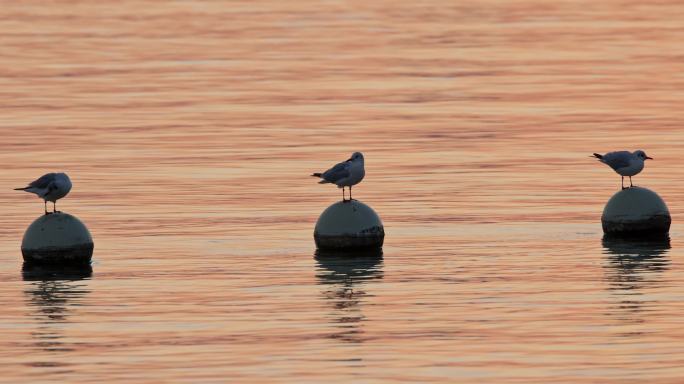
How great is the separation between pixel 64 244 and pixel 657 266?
13099 mm

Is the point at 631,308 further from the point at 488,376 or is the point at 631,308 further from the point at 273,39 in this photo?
the point at 273,39

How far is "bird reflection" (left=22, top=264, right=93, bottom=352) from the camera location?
36531 mm

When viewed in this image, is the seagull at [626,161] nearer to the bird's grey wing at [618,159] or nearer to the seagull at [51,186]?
the bird's grey wing at [618,159]

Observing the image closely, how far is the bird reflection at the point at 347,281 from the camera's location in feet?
121

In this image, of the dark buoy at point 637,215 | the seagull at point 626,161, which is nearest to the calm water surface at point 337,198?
the dark buoy at point 637,215

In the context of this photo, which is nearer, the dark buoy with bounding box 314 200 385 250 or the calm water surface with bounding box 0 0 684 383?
the calm water surface with bounding box 0 0 684 383

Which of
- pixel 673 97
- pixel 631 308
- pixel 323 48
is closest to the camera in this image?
pixel 631 308

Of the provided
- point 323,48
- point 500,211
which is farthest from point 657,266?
point 323,48

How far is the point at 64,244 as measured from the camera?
44.4 m

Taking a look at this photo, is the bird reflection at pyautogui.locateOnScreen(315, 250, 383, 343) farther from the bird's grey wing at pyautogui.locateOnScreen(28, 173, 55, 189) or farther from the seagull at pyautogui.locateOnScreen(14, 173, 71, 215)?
the bird's grey wing at pyautogui.locateOnScreen(28, 173, 55, 189)

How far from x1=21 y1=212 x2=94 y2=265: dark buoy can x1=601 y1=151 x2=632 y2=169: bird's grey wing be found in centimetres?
1301

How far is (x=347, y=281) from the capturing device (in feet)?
140

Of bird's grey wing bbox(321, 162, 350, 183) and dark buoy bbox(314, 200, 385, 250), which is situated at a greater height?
bird's grey wing bbox(321, 162, 350, 183)

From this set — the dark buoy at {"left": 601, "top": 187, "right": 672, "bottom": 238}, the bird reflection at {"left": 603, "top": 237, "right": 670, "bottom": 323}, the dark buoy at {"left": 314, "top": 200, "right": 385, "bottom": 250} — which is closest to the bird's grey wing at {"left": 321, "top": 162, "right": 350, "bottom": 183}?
the dark buoy at {"left": 314, "top": 200, "right": 385, "bottom": 250}
